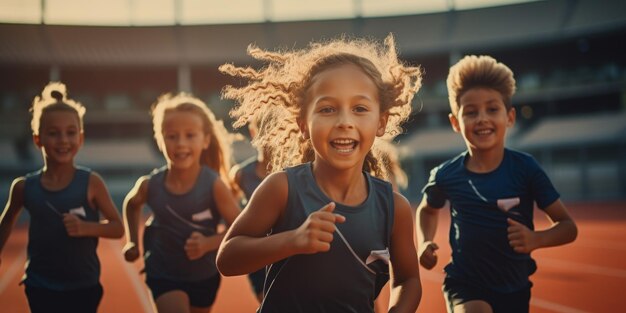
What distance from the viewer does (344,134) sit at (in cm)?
200

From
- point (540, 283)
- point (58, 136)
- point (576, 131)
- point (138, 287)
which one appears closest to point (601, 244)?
point (540, 283)

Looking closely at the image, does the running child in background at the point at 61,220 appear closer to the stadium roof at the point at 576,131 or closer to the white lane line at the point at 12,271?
the white lane line at the point at 12,271

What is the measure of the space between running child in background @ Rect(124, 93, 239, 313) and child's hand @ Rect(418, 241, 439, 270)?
4.66ft

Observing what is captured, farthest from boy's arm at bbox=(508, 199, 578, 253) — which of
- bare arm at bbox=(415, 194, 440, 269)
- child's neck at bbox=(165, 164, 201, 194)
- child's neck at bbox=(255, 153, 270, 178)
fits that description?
child's neck at bbox=(255, 153, 270, 178)

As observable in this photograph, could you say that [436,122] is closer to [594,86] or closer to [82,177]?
[594,86]

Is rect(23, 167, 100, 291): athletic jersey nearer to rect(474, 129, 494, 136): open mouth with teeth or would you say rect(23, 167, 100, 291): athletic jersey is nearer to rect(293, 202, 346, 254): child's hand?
rect(293, 202, 346, 254): child's hand

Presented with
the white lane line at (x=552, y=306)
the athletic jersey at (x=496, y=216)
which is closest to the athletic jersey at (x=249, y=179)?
the athletic jersey at (x=496, y=216)

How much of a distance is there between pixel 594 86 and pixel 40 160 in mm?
27342

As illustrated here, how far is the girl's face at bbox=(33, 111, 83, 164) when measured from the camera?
3826 millimetres

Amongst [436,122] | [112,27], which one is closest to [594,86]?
[436,122]

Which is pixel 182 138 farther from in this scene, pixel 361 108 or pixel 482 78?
pixel 361 108

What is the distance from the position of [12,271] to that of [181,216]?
7604 mm

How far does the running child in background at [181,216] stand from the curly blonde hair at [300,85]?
53.7 inches

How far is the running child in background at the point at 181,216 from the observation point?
3826 millimetres
